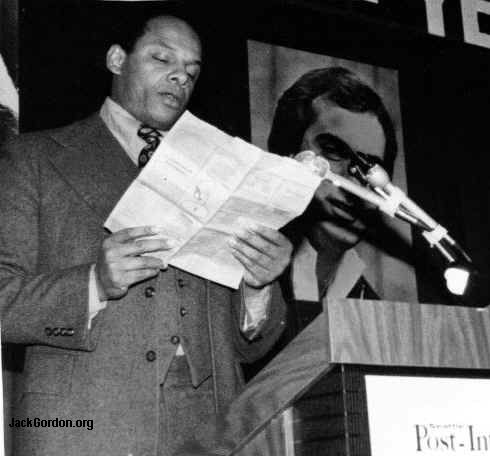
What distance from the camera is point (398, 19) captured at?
3.93 metres

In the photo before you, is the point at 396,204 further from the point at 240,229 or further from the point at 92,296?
the point at 92,296

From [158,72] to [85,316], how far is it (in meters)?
A: 0.80

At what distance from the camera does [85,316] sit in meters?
2.13

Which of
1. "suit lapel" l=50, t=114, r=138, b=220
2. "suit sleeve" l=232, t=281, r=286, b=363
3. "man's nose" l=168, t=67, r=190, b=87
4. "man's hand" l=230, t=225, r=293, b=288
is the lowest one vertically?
"suit sleeve" l=232, t=281, r=286, b=363

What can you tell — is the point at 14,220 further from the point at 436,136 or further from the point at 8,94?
the point at 436,136

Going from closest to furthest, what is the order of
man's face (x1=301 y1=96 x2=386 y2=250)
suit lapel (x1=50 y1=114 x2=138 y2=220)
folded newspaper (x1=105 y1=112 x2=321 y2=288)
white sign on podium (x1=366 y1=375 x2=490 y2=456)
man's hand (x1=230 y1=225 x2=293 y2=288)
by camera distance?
white sign on podium (x1=366 y1=375 x2=490 y2=456) → folded newspaper (x1=105 y1=112 x2=321 y2=288) → man's hand (x1=230 y1=225 x2=293 y2=288) → suit lapel (x1=50 y1=114 x2=138 y2=220) → man's face (x1=301 y1=96 x2=386 y2=250)

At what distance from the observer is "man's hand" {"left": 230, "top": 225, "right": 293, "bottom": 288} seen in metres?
2.19

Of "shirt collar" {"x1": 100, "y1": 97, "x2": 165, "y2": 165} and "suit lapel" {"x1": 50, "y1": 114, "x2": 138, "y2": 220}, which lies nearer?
"suit lapel" {"x1": 50, "y1": 114, "x2": 138, "y2": 220}

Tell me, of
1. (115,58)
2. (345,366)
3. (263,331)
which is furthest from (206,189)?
(115,58)

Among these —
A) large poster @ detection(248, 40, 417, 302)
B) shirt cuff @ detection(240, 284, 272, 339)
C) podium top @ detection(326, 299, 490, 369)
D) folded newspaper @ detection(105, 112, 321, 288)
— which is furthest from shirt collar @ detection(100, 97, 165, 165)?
podium top @ detection(326, 299, 490, 369)

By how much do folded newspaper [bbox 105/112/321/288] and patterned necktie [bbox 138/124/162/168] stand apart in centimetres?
30

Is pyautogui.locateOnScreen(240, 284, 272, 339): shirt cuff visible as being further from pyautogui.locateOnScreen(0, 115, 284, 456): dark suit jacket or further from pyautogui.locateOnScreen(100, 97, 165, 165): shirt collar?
pyautogui.locateOnScreen(100, 97, 165, 165): shirt collar

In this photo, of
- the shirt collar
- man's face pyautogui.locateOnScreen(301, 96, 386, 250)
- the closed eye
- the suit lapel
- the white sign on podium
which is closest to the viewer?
the white sign on podium

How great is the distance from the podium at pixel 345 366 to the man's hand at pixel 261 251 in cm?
56
